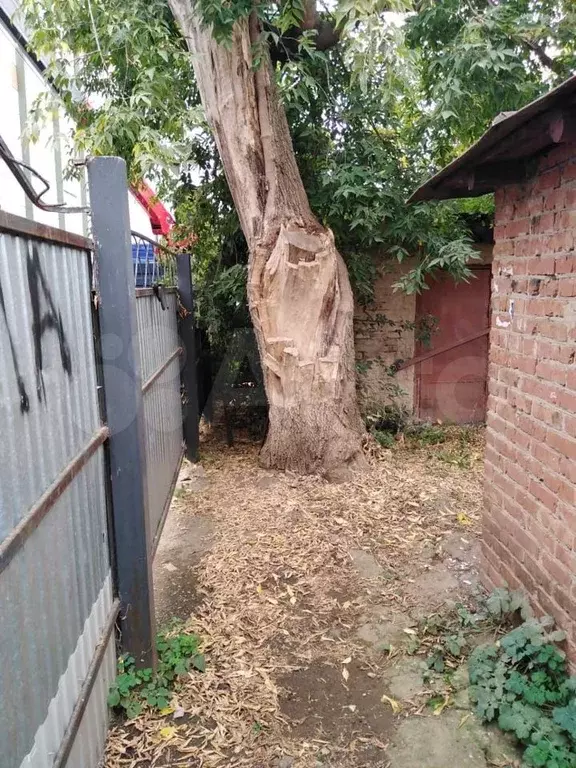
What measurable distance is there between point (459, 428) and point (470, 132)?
3709 mm

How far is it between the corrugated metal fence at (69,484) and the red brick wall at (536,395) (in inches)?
78.0

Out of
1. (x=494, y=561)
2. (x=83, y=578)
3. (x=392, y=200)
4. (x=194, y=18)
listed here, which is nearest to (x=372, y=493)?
(x=494, y=561)

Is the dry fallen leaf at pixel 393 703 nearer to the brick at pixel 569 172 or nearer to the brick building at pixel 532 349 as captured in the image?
the brick building at pixel 532 349

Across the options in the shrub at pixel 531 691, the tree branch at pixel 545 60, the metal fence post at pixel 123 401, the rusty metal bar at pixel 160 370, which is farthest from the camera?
the tree branch at pixel 545 60

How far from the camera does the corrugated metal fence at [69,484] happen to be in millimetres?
1571

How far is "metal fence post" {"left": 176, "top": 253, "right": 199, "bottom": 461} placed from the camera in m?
6.27

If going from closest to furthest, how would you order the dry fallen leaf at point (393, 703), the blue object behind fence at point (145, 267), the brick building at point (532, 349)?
the brick building at point (532, 349)
the dry fallen leaf at point (393, 703)
the blue object behind fence at point (145, 267)

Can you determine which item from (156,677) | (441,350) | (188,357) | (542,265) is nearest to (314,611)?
(156,677)

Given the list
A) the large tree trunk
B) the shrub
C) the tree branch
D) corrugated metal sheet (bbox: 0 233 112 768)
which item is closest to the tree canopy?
the tree branch

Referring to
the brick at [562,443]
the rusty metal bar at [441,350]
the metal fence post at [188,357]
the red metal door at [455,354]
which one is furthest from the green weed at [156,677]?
the red metal door at [455,354]

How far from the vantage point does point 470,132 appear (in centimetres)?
677

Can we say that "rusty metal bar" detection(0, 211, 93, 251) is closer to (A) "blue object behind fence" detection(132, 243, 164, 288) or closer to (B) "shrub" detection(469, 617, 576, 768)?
(A) "blue object behind fence" detection(132, 243, 164, 288)

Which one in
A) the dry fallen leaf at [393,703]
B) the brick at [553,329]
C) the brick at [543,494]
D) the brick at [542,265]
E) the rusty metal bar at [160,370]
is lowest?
the dry fallen leaf at [393,703]

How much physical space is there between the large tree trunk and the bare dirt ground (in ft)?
1.98
